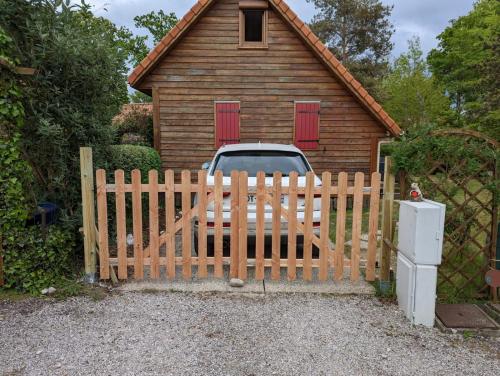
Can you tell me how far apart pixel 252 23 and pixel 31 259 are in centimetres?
892

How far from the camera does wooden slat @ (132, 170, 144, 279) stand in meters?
4.39

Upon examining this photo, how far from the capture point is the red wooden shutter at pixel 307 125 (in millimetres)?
10594

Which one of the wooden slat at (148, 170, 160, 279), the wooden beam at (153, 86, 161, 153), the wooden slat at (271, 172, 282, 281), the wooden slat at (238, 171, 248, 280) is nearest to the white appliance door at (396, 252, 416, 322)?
the wooden slat at (271, 172, 282, 281)

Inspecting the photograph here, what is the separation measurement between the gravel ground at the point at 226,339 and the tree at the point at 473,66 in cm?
1090

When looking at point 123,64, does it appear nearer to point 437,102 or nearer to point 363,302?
point 363,302

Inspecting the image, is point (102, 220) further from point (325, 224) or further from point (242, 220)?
point (325, 224)

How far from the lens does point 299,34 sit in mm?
10086

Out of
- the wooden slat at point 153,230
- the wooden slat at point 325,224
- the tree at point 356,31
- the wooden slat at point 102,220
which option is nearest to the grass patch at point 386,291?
the wooden slat at point 325,224

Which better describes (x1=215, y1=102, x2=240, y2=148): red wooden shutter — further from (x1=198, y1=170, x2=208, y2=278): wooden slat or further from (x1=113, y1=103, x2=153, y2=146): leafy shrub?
(x1=198, y1=170, x2=208, y2=278): wooden slat

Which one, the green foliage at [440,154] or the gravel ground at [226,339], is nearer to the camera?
the gravel ground at [226,339]

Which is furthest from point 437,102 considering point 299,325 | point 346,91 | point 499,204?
point 299,325

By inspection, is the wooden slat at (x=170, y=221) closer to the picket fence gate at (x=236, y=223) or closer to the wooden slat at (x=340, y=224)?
the picket fence gate at (x=236, y=223)

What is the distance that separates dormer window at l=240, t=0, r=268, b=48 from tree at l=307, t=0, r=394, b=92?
69.1ft

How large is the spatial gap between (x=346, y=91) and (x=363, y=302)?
302 inches
